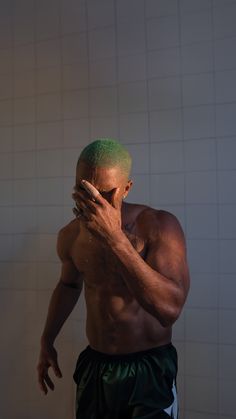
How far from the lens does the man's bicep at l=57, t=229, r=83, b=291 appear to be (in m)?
1.48

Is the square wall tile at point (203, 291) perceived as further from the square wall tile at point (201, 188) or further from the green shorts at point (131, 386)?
the green shorts at point (131, 386)

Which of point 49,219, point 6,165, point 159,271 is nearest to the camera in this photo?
point 159,271

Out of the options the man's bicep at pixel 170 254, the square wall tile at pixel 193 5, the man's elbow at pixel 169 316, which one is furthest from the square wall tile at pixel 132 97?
the man's elbow at pixel 169 316

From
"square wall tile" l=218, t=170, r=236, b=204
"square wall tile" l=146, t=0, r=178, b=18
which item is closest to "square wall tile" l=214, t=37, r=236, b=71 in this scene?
"square wall tile" l=146, t=0, r=178, b=18

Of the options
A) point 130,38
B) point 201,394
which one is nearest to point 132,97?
point 130,38

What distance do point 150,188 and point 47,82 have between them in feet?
3.01

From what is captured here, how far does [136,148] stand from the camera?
1.96 m

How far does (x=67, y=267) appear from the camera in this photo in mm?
1505

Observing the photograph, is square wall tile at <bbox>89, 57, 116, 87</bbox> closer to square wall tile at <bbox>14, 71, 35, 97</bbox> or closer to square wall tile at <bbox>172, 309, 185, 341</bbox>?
square wall tile at <bbox>14, 71, 35, 97</bbox>

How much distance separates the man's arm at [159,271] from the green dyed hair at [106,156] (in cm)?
25

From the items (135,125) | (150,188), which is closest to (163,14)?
(135,125)

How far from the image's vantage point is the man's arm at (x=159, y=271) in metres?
0.98

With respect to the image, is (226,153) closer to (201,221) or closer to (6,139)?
(201,221)

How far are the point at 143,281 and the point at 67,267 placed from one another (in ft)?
1.97
